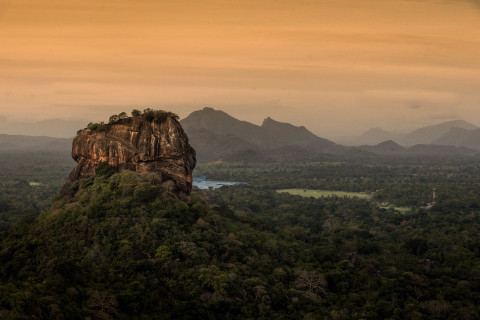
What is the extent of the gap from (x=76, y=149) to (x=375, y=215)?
146 ft

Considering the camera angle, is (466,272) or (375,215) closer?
Answer: (466,272)

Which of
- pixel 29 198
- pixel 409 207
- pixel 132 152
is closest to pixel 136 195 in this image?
pixel 132 152

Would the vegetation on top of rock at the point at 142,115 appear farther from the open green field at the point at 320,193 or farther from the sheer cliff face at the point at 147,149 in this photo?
the open green field at the point at 320,193

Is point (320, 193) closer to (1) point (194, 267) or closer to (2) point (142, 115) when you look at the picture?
(2) point (142, 115)

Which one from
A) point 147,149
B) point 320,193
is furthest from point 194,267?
point 320,193

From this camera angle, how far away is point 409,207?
73.6 meters

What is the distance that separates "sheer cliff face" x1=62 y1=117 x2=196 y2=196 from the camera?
3522cm

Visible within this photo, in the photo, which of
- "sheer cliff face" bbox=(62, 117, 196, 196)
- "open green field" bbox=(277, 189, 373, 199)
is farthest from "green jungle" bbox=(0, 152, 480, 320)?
"open green field" bbox=(277, 189, 373, 199)

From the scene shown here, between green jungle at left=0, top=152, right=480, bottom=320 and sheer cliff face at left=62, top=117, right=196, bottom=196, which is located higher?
sheer cliff face at left=62, top=117, right=196, bottom=196

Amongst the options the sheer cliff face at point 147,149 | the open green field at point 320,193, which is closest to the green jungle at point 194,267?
the sheer cliff face at point 147,149

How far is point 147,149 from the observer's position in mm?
35125

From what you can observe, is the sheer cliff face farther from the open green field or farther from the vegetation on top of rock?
the open green field

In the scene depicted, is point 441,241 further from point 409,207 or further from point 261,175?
point 261,175

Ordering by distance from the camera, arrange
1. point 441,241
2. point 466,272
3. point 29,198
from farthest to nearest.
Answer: point 29,198, point 441,241, point 466,272
